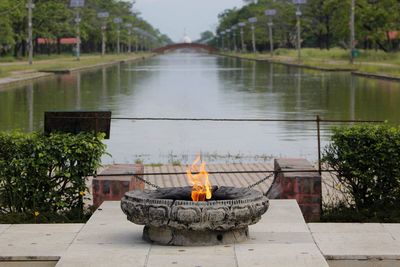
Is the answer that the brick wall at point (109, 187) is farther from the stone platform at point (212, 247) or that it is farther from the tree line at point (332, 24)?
the tree line at point (332, 24)

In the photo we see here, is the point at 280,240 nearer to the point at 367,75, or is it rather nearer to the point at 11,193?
the point at 11,193

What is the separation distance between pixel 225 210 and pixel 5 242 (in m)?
2.00

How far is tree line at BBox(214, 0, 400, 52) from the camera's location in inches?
3393

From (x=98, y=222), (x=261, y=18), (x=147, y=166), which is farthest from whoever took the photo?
(x=261, y=18)

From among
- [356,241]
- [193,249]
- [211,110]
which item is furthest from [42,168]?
[211,110]

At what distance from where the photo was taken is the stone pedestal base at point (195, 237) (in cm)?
830

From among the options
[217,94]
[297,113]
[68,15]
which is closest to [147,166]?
[297,113]

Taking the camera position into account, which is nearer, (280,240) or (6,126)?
(280,240)

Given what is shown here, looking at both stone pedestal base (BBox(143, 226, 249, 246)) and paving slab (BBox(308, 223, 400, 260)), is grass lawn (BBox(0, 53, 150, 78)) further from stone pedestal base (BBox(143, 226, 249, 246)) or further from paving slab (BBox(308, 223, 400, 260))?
stone pedestal base (BBox(143, 226, 249, 246))

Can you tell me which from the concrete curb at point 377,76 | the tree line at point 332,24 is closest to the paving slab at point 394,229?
the concrete curb at point 377,76

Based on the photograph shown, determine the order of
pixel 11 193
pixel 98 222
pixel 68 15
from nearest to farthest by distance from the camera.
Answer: pixel 98 222 < pixel 11 193 < pixel 68 15

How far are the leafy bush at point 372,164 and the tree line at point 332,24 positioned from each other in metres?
74.6

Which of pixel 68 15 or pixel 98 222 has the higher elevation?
pixel 68 15

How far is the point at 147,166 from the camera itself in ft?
52.3
